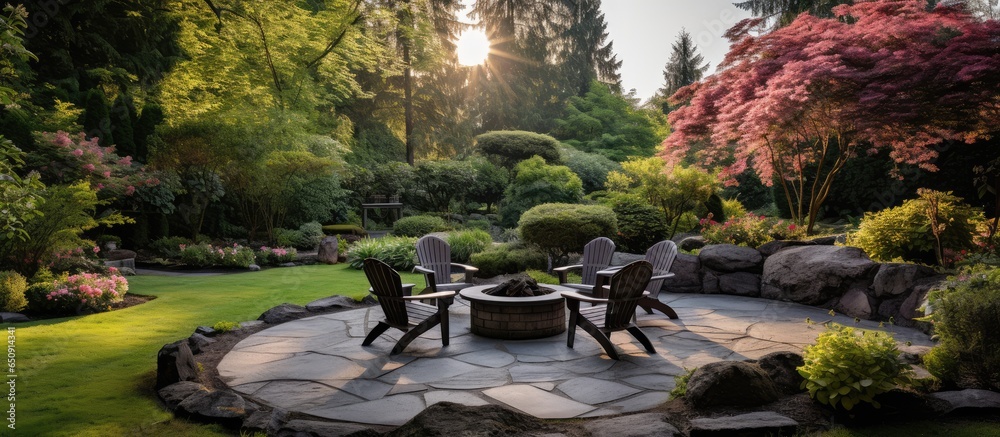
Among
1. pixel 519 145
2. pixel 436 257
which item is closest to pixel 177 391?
pixel 436 257

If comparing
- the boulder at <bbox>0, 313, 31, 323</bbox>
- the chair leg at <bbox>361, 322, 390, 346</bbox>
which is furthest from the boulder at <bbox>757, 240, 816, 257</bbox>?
the boulder at <bbox>0, 313, 31, 323</bbox>

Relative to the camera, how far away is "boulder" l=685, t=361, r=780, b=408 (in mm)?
3271

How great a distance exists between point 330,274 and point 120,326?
14.9 feet

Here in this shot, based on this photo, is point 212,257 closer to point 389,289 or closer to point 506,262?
point 506,262

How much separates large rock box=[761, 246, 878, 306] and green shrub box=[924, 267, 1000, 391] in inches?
97.6

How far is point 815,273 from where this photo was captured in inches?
256

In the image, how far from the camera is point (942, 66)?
5.92 metres

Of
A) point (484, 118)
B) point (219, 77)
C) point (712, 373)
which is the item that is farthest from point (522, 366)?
point (484, 118)

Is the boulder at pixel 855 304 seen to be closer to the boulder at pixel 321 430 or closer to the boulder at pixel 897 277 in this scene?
the boulder at pixel 897 277

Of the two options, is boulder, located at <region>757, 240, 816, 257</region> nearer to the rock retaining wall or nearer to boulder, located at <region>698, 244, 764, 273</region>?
the rock retaining wall

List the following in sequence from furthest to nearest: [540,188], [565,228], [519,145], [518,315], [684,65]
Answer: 1. [684,65]
2. [519,145]
3. [540,188]
4. [565,228]
5. [518,315]

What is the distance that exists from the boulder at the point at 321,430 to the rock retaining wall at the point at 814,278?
4.18 meters

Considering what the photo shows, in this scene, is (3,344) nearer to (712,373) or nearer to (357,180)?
(712,373)

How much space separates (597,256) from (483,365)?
3.06 m
